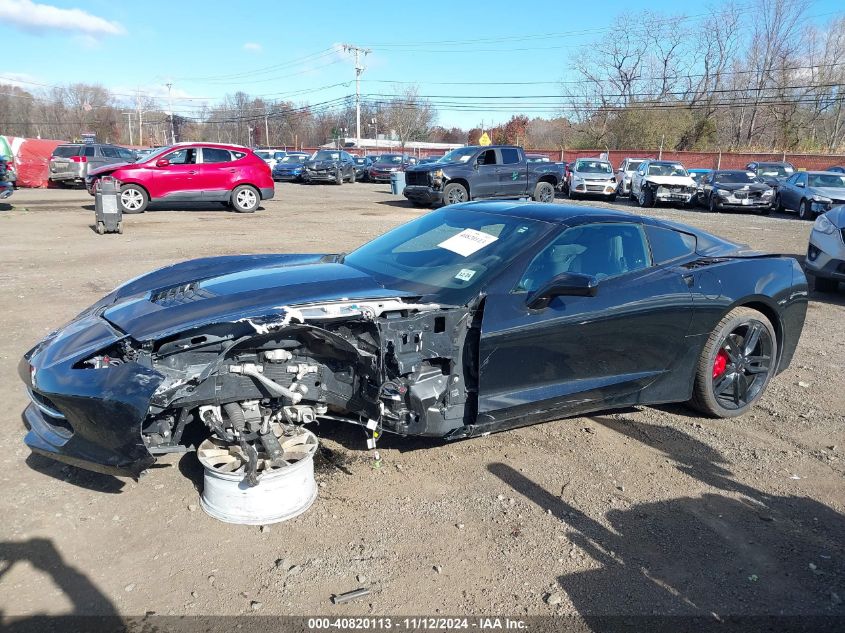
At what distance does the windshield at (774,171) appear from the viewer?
80.3ft

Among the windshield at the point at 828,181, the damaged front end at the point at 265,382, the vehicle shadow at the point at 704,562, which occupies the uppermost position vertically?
the windshield at the point at 828,181

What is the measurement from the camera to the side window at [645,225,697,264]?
4.24m

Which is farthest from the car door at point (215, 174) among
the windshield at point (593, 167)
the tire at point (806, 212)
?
the tire at point (806, 212)

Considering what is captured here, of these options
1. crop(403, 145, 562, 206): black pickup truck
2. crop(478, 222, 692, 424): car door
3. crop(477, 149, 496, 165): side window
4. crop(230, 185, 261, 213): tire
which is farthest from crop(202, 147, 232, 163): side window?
crop(478, 222, 692, 424): car door

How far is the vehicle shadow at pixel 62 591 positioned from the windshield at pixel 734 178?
22.3m

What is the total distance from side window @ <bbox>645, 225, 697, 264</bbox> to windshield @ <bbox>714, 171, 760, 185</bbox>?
739 inches

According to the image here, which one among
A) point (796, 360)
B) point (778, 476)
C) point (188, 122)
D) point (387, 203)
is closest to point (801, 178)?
point (387, 203)

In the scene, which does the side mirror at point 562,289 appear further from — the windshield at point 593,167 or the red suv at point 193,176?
the windshield at point 593,167

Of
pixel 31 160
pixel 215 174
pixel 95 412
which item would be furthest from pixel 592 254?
pixel 31 160

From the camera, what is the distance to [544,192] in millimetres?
19719

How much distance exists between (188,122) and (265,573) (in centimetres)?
9155

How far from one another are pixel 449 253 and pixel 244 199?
1383 cm

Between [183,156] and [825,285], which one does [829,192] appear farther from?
[183,156]

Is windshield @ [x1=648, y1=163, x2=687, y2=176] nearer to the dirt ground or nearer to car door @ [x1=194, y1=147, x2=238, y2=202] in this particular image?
car door @ [x1=194, y1=147, x2=238, y2=202]
